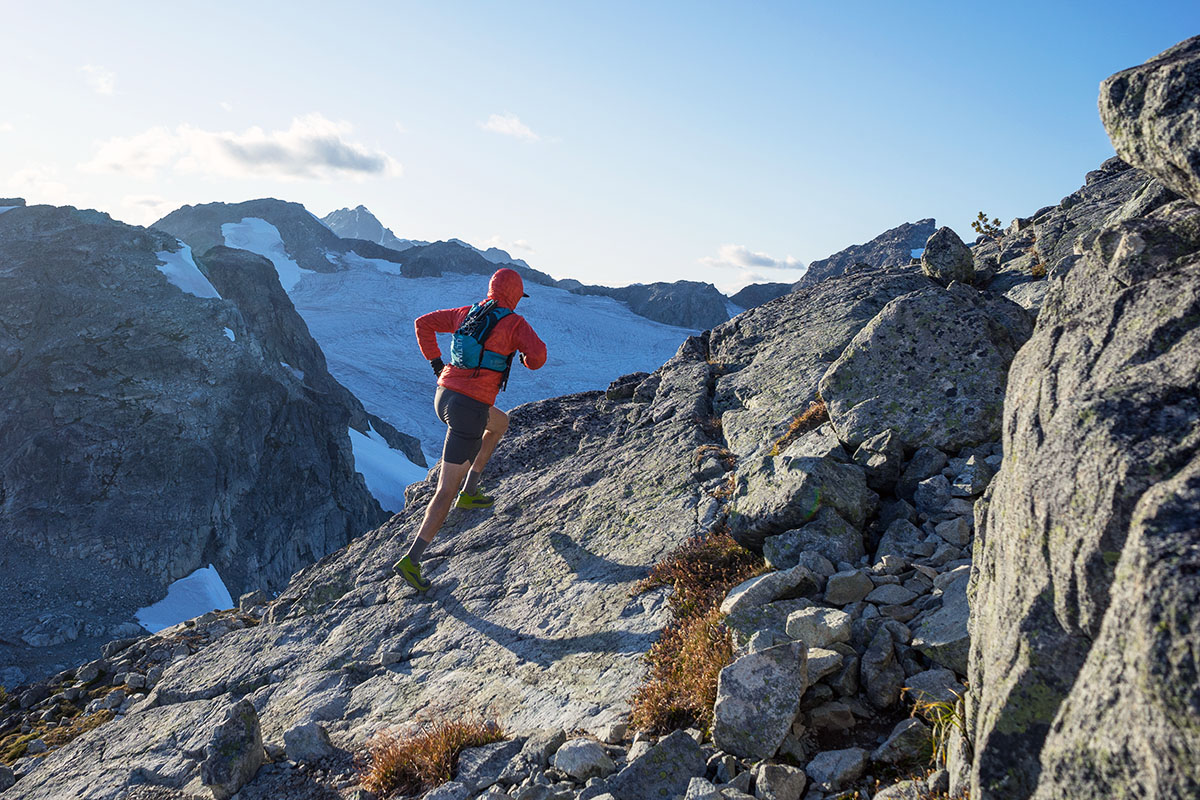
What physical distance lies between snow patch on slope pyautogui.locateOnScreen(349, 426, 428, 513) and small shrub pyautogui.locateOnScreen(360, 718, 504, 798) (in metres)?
79.4

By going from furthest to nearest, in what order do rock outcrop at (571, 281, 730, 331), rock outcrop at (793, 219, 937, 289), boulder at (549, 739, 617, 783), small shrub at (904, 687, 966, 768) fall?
rock outcrop at (571, 281, 730, 331)
rock outcrop at (793, 219, 937, 289)
boulder at (549, 739, 617, 783)
small shrub at (904, 687, 966, 768)

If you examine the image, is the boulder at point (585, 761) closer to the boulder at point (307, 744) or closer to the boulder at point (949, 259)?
the boulder at point (307, 744)

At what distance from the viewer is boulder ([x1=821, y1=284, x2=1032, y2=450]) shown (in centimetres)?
681

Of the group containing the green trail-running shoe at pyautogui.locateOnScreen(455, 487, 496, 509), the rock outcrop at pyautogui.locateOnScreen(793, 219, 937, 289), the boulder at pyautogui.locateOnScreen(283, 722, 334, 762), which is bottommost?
the boulder at pyautogui.locateOnScreen(283, 722, 334, 762)

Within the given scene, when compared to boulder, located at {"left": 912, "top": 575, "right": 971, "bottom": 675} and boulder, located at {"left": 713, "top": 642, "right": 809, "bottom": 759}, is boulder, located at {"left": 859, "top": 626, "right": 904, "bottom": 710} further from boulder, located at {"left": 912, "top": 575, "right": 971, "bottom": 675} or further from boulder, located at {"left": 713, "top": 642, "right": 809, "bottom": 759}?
boulder, located at {"left": 713, "top": 642, "right": 809, "bottom": 759}

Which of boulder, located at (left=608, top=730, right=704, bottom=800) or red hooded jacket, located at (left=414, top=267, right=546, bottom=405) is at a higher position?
red hooded jacket, located at (left=414, top=267, right=546, bottom=405)

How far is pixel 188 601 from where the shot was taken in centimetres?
5547

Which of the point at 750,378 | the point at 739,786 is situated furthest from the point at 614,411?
the point at 739,786

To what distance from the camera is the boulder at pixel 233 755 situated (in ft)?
19.1

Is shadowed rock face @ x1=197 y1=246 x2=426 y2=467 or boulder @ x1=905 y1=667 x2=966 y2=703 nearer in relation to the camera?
boulder @ x1=905 y1=667 x2=966 y2=703

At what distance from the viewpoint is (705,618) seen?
5.55 meters

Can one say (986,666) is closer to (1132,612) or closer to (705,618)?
(1132,612)

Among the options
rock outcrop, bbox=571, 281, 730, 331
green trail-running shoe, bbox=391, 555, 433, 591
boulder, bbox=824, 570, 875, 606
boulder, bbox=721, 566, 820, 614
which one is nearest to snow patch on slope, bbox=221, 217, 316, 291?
rock outcrop, bbox=571, 281, 730, 331

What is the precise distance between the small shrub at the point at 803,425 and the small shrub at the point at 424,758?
14.3 feet
